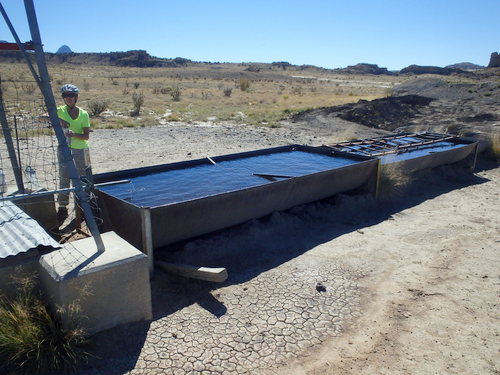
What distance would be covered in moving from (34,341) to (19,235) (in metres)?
1.11

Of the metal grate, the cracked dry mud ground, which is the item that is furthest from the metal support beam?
the metal grate

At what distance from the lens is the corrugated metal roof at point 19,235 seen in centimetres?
362

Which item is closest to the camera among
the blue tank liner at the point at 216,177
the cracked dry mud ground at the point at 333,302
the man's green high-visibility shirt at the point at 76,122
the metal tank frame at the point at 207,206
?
the cracked dry mud ground at the point at 333,302

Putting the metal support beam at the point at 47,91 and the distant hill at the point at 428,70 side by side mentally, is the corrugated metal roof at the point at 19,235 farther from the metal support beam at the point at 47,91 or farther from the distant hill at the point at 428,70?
the distant hill at the point at 428,70

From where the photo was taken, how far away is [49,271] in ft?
11.2

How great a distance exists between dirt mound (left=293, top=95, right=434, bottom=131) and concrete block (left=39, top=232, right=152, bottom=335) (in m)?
16.3

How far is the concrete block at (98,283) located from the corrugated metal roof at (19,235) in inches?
7.5

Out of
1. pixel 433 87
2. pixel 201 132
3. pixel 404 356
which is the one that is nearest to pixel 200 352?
pixel 404 356

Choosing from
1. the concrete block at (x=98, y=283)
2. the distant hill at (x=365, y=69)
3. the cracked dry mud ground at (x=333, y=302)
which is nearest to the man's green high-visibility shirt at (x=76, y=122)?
the cracked dry mud ground at (x=333, y=302)

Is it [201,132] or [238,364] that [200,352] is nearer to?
[238,364]

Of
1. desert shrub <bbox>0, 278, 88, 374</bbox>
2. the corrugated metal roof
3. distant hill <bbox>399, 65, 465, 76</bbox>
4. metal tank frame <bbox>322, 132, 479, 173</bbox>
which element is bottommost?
desert shrub <bbox>0, 278, 88, 374</bbox>

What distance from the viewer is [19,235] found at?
12.7 ft

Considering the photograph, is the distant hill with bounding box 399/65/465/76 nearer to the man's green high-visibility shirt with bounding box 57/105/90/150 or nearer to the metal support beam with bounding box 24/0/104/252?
the man's green high-visibility shirt with bounding box 57/105/90/150

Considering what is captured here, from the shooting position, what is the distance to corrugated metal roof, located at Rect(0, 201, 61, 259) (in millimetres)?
3617
